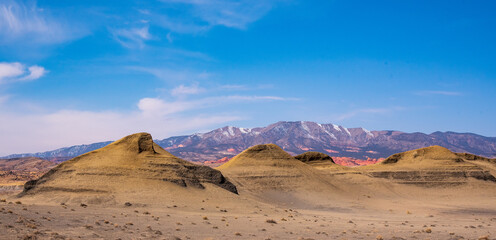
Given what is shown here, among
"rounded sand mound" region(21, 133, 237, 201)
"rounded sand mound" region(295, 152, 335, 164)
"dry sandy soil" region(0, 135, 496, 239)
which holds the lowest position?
"dry sandy soil" region(0, 135, 496, 239)

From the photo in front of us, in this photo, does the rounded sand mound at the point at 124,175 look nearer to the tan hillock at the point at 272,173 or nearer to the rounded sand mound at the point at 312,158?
the tan hillock at the point at 272,173

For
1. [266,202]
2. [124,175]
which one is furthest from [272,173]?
[124,175]

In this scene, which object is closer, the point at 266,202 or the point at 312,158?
the point at 266,202

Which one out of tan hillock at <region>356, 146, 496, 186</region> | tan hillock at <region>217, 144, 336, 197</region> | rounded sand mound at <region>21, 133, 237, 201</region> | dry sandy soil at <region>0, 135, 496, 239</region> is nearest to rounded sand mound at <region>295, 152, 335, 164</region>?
dry sandy soil at <region>0, 135, 496, 239</region>

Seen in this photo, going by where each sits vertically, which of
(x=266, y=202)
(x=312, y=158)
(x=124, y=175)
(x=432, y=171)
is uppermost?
(x=312, y=158)

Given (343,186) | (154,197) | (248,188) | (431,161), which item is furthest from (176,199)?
(431,161)

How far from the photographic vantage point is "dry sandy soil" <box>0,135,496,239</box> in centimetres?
2442

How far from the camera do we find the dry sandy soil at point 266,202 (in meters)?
24.4

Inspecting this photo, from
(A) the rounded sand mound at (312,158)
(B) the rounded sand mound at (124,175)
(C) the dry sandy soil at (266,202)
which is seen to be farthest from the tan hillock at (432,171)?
(B) the rounded sand mound at (124,175)

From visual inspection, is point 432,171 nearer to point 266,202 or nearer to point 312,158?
point 312,158

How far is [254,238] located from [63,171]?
2929 cm

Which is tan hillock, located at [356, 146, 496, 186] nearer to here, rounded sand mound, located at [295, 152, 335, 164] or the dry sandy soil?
the dry sandy soil

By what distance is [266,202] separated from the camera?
170ft

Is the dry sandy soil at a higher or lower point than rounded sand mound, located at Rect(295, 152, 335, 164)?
lower
